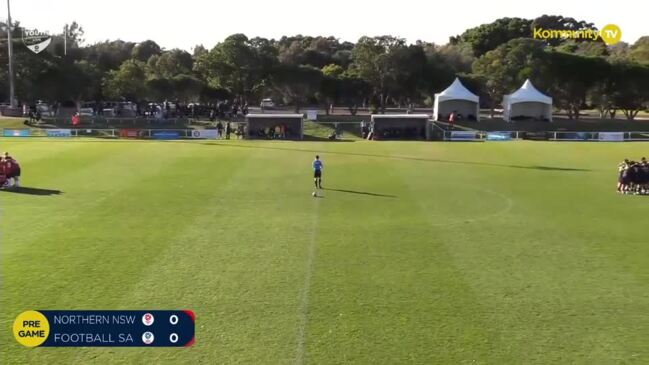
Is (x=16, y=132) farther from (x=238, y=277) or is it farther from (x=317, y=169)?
(x=238, y=277)

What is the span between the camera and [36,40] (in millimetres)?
64812

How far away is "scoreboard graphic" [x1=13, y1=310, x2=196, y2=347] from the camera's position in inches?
418

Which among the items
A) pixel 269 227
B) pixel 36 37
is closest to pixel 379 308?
pixel 269 227

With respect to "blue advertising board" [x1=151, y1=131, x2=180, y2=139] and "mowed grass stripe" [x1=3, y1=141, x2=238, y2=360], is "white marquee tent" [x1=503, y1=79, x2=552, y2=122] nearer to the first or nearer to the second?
"blue advertising board" [x1=151, y1=131, x2=180, y2=139]

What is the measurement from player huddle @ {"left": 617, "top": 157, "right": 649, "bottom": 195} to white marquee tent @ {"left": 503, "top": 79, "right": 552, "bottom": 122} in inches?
1490

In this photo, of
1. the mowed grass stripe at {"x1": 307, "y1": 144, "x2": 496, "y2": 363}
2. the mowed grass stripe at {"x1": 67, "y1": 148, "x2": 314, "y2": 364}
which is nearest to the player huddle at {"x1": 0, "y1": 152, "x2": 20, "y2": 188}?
the mowed grass stripe at {"x1": 67, "y1": 148, "x2": 314, "y2": 364}

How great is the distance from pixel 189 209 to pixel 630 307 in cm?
1463

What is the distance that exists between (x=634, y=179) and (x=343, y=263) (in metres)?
16.1

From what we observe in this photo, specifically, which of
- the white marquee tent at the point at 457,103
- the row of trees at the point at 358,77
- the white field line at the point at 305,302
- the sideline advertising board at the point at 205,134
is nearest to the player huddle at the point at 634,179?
the white field line at the point at 305,302

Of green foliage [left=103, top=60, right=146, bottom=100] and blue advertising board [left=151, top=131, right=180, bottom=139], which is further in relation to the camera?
green foliage [left=103, top=60, right=146, bottom=100]

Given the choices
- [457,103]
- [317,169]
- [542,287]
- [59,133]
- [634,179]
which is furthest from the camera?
[457,103]

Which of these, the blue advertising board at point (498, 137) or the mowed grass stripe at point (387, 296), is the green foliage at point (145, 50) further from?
the mowed grass stripe at point (387, 296)

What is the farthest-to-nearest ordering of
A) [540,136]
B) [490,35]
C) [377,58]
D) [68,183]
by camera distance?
[490,35], [377,58], [540,136], [68,183]

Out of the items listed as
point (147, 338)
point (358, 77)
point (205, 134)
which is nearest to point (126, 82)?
point (205, 134)
